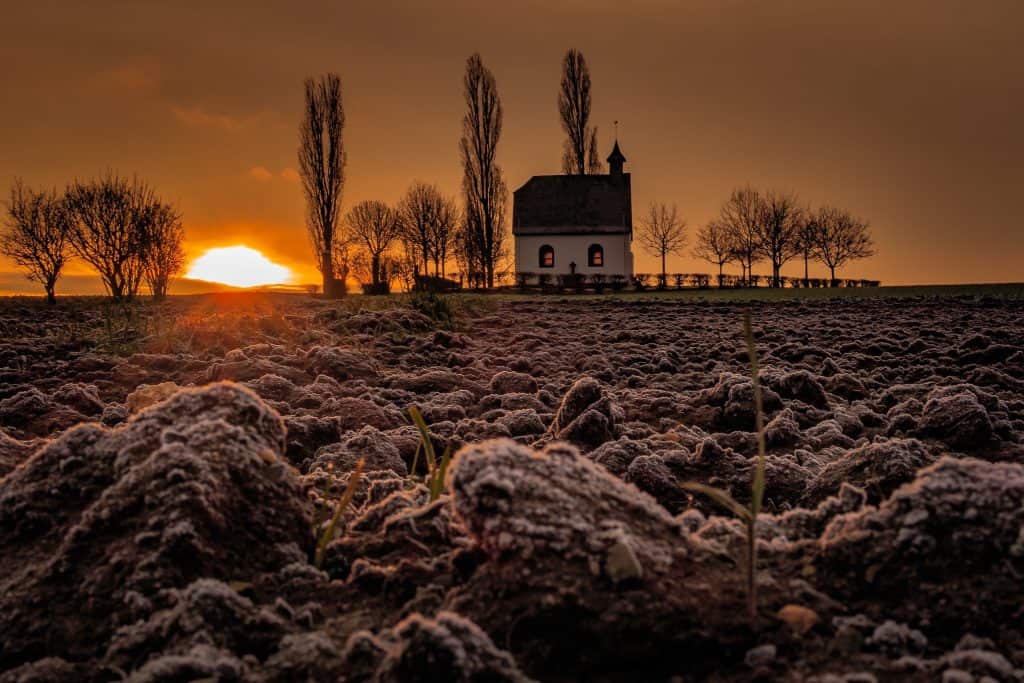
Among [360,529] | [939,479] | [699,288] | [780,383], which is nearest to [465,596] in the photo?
[360,529]

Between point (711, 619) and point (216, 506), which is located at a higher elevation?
point (216, 506)

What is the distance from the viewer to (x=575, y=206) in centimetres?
5653

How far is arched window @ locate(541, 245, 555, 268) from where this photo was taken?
5759 cm

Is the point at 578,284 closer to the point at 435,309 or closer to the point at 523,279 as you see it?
the point at 523,279

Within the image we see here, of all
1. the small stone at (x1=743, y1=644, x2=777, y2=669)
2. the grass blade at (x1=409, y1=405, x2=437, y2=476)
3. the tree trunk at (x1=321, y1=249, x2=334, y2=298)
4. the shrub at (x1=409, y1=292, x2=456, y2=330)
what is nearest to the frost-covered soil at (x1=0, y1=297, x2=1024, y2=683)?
the small stone at (x1=743, y1=644, x2=777, y2=669)

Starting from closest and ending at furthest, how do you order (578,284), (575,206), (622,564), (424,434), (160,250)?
(622,564) → (424,434) → (160,250) → (578,284) → (575,206)

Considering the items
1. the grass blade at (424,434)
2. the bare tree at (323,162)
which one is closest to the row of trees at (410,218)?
the bare tree at (323,162)

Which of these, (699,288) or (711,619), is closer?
(711,619)

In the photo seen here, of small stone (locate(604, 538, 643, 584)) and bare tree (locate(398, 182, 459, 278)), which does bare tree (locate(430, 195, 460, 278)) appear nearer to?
bare tree (locate(398, 182, 459, 278))

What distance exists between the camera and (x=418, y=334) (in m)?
10.3

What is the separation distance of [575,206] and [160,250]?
38.3m

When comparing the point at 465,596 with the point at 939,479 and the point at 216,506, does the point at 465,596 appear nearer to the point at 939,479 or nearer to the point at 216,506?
the point at 216,506

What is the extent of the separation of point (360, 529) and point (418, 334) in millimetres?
8422

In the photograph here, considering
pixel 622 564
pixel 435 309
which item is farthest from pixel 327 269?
pixel 622 564
